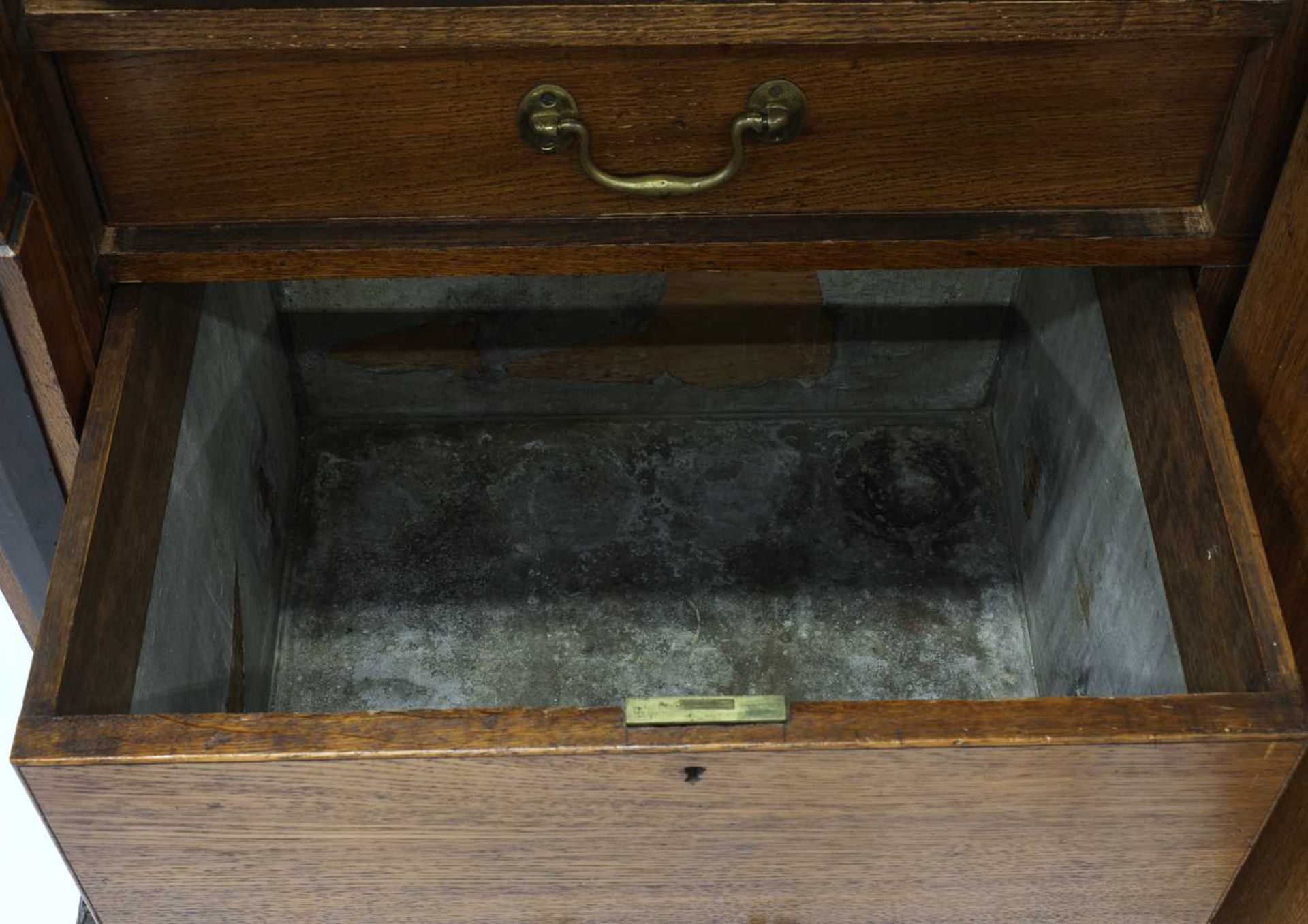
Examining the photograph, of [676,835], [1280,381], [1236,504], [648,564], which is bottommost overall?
[676,835]

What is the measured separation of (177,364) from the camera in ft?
3.26

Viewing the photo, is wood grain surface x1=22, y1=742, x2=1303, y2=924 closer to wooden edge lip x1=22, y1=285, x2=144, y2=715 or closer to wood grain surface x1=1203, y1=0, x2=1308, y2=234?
wooden edge lip x1=22, y1=285, x2=144, y2=715

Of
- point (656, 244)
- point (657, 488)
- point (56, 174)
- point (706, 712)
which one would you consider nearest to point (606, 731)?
point (706, 712)

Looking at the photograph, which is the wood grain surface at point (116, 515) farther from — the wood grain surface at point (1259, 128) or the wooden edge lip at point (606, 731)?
the wood grain surface at point (1259, 128)

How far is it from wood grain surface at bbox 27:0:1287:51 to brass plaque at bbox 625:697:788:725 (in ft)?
1.15

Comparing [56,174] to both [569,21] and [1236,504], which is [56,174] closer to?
[569,21]

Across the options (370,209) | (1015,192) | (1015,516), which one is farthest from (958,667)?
(370,209)

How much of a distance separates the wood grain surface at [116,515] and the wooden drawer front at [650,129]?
93mm

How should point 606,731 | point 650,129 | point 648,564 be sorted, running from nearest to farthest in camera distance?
1. point 606,731
2. point 650,129
3. point 648,564

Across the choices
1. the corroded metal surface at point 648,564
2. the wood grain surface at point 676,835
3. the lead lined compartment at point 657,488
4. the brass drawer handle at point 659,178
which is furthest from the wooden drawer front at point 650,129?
the corroded metal surface at point 648,564

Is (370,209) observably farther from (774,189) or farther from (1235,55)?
(1235,55)

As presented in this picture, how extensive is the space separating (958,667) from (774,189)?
1.67 feet

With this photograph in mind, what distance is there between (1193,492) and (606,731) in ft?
1.31

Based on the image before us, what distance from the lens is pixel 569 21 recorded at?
79cm
